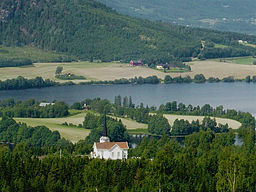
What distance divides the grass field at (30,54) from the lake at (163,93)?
2016cm

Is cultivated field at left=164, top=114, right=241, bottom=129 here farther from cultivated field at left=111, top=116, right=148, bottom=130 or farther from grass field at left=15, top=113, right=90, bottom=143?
grass field at left=15, top=113, right=90, bottom=143

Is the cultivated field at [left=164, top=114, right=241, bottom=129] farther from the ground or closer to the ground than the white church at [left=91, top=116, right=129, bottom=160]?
closer to the ground

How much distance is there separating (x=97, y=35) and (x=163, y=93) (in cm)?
4678

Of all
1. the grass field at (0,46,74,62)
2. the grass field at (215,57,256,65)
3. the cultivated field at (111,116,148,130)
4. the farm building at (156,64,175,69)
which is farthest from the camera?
the grass field at (215,57,256,65)

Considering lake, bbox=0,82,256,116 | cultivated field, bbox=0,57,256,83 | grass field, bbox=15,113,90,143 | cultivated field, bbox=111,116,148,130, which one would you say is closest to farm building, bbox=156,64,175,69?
cultivated field, bbox=0,57,256,83

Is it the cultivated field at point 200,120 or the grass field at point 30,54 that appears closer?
the cultivated field at point 200,120

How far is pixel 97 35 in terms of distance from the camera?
146 meters

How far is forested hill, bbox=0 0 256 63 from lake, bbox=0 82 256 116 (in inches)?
946

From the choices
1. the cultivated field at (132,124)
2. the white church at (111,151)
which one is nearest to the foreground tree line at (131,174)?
the white church at (111,151)

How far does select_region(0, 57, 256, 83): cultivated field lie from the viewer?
11469cm

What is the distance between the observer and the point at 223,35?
496 feet

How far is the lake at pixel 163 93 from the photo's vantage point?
91.6 meters

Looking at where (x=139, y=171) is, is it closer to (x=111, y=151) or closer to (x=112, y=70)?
(x=111, y=151)

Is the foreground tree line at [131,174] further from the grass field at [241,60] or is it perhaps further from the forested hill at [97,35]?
the forested hill at [97,35]
